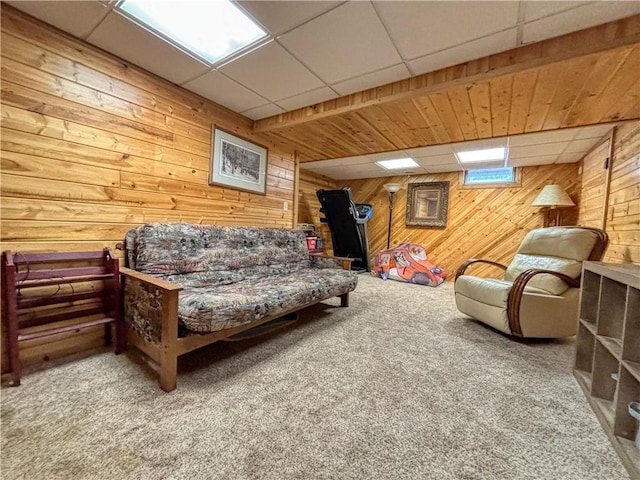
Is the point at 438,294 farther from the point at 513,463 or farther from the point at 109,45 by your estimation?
the point at 109,45

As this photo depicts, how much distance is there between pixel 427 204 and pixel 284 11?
14.3 feet

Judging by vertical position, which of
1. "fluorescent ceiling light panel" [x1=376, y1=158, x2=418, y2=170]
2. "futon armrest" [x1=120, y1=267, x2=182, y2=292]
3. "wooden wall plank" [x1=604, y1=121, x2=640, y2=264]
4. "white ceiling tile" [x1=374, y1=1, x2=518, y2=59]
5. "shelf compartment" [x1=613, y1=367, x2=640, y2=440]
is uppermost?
"white ceiling tile" [x1=374, y1=1, x2=518, y2=59]

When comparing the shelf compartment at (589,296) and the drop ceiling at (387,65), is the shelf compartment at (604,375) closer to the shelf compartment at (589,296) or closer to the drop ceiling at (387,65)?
the shelf compartment at (589,296)

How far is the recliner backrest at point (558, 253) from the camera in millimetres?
2066

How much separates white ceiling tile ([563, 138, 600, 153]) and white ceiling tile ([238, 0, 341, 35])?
3490mm

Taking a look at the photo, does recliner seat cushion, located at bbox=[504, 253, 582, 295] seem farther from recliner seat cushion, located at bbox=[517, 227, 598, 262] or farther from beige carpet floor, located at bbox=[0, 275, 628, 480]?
beige carpet floor, located at bbox=[0, 275, 628, 480]

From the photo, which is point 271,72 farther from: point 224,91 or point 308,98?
point 224,91

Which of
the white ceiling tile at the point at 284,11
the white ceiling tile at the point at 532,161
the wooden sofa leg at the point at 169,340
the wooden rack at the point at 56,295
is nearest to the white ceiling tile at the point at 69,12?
the white ceiling tile at the point at 284,11

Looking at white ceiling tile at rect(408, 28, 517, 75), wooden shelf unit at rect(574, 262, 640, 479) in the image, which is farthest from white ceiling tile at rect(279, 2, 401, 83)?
wooden shelf unit at rect(574, 262, 640, 479)

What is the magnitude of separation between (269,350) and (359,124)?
2.40 metres

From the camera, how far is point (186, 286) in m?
1.89

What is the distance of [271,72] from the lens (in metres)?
2.04

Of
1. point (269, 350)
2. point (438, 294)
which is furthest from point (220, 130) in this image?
point (438, 294)

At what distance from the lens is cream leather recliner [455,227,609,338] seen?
2004 millimetres
